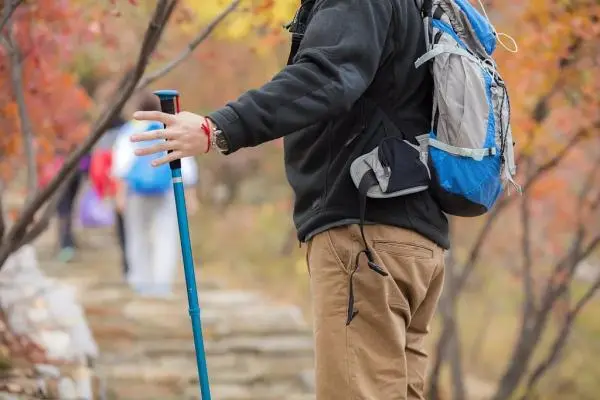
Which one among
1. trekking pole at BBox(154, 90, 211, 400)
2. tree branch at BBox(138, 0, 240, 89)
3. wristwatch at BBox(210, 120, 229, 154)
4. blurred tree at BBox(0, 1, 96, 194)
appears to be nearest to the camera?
wristwatch at BBox(210, 120, 229, 154)

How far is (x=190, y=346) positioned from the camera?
7.66 m

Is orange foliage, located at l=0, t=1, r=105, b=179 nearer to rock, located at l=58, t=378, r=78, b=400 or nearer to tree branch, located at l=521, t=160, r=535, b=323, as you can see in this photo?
rock, located at l=58, t=378, r=78, b=400

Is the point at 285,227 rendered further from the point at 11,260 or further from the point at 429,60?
the point at 429,60

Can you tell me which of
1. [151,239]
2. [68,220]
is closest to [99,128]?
[151,239]

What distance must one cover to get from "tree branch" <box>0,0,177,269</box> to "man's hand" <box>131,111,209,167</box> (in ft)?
3.99

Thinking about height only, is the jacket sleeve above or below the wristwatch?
above

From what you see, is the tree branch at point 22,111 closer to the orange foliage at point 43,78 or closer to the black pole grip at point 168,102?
the orange foliage at point 43,78

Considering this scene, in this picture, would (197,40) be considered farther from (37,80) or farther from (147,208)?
(147,208)

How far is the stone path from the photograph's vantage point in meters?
6.70

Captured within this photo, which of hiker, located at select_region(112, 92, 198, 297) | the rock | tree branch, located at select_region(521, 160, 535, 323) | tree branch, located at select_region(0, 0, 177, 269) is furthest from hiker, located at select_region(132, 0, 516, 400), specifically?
hiker, located at select_region(112, 92, 198, 297)

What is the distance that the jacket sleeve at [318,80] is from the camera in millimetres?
2717

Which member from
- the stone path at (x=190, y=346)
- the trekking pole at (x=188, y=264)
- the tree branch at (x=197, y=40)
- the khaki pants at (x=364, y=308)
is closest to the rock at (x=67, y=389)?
the stone path at (x=190, y=346)

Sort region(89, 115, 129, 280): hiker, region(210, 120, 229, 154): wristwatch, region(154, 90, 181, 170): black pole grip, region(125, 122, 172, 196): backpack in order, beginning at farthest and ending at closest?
region(89, 115, 129, 280): hiker, region(125, 122, 172, 196): backpack, region(154, 90, 181, 170): black pole grip, region(210, 120, 229, 154): wristwatch

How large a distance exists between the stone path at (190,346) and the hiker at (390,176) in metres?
3.48
